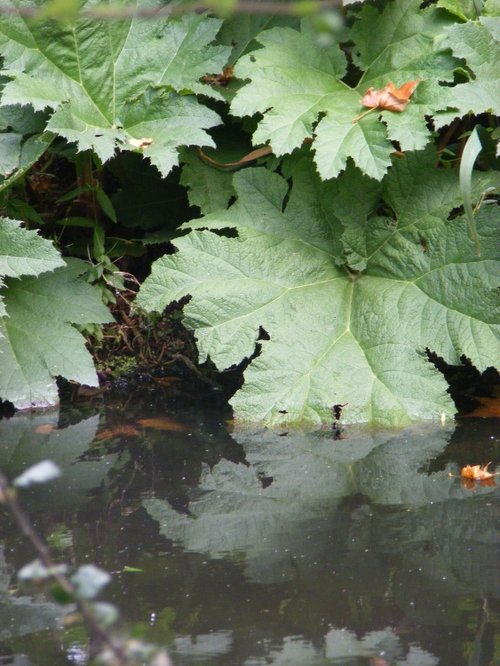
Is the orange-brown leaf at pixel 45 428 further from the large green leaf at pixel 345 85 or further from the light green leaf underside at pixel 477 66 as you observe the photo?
the light green leaf underside at pixel 477 66

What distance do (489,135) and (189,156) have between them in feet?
4.08

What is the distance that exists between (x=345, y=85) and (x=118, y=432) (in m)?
1.64

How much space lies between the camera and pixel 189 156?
369 cm

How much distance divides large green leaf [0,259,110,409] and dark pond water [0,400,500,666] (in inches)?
5.4

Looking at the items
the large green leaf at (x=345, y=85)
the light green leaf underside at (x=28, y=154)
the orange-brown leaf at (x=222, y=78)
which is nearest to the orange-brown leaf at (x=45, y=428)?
the light green leaf underside at (x=28, y=154)

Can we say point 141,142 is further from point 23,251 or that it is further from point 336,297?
point 336,297

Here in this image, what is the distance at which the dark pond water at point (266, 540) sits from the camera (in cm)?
183

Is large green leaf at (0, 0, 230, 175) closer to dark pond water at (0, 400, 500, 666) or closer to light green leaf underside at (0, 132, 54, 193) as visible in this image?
light green leaf underside at (0, 132, 54, 193)

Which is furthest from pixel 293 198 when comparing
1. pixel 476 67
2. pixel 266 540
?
pixel 266 540

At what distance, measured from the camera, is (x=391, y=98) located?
3236 millimetres

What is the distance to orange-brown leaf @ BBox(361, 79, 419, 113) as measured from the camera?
323 centimetres

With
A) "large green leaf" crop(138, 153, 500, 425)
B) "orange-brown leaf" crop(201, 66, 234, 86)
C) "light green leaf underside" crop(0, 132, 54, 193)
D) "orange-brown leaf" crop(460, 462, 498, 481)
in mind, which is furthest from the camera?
"orange-brown leaf" crop(201, 66, 234, 86)

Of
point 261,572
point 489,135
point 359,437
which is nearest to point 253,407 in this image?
point 359,437

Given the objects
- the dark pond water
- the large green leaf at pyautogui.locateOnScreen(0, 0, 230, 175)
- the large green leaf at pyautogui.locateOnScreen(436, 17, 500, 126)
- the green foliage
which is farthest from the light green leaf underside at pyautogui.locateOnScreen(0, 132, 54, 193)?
the large green leaf at pyautogui.locateOnScreen(436, 17, 500, 126)
